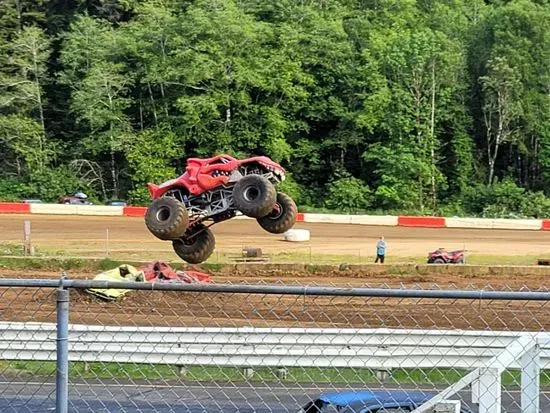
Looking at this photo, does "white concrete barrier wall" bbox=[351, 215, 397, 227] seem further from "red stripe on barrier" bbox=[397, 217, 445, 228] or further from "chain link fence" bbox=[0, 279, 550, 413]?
"chain link fence" bbox=[0, 279, 550, 413]

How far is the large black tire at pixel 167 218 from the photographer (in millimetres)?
18328

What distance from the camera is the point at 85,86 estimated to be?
5328cm

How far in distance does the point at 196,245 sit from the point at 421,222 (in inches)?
959

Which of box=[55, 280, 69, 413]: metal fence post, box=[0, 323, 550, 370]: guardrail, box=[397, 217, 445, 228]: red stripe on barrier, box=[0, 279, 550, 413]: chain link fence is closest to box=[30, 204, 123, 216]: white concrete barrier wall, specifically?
box=[397, 217, 445, 228]: red stripe on barrier

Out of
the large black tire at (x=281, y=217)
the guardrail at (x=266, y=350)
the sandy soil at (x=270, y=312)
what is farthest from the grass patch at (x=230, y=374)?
the large black tire at (x=281, y=217)

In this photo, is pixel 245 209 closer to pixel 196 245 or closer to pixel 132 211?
pixel 196 245

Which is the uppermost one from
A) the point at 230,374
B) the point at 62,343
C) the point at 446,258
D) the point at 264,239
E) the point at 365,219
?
the point at 62,343

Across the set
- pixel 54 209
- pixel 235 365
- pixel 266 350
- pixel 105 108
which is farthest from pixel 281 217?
pixel 105 108

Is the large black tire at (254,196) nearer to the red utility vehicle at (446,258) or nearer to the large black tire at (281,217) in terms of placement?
the large black tire at (281,217)

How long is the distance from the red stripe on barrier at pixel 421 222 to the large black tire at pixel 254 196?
24.8 meters

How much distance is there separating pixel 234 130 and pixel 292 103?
4.21m

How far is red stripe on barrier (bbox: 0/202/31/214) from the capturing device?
44781mm

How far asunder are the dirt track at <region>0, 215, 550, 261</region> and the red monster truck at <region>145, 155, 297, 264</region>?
35.5 ft

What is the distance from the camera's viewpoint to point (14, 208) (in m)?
45.3
